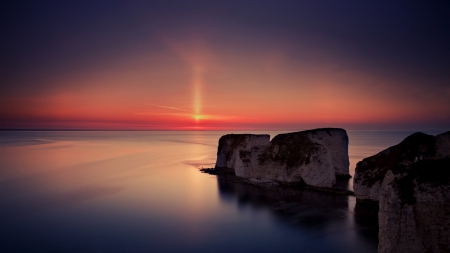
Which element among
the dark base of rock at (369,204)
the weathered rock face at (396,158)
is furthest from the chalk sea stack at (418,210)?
the dark base of rock at (369,204)

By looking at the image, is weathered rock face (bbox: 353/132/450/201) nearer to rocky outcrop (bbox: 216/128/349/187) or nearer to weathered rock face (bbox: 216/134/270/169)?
A: rocky outcrop (bbox: 216/128/349/187)

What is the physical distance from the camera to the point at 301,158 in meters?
28.3

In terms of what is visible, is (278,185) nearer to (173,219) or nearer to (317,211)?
(317,211)

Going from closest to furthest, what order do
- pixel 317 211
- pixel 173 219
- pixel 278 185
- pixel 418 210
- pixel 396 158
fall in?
pixel 418 210, pixel 396 158, pixel 173 219, pixel 317 211, pixel 278 185

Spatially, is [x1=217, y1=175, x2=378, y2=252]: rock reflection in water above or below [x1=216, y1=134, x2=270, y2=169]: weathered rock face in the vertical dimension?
below

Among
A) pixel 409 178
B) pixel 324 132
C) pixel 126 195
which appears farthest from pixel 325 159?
pixel 126 195

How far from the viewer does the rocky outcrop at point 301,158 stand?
2716 cm

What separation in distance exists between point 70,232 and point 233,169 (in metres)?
24.3

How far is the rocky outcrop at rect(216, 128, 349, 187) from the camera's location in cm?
2716

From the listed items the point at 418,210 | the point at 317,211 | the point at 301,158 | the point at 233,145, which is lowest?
the point at 317,211

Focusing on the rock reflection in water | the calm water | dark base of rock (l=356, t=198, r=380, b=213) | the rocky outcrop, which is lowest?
the calm water

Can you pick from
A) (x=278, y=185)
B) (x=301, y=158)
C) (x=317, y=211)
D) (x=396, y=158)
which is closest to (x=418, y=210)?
(x=396, y=158)

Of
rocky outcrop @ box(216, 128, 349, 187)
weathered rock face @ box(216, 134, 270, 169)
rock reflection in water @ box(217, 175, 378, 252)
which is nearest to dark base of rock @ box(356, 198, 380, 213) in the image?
rock reflection in water @ box(217, 175, 378, 252)

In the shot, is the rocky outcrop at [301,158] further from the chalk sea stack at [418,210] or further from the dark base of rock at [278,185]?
the chalk sea stack at [418,210]
